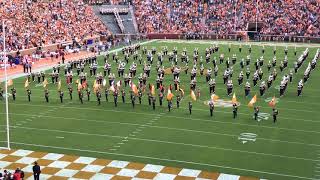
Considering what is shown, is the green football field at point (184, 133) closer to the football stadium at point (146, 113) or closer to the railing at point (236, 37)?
the football stadium at point (146, 113)

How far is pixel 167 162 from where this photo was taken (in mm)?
16797

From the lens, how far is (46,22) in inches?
1844

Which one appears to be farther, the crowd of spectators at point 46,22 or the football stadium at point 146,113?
the crowd of spectators at point 46,22

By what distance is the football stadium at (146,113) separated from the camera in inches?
651

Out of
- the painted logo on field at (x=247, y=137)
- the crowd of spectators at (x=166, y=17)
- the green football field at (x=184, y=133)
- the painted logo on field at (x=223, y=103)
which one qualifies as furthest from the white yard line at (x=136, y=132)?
the crowd of spectators at (x=166, y=17)

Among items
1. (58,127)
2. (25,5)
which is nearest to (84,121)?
(58,127)

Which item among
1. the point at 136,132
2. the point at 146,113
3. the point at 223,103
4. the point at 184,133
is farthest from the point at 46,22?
the point at 184,133

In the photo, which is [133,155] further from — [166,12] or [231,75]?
[166,12]

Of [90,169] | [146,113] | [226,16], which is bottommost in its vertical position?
[90,169]

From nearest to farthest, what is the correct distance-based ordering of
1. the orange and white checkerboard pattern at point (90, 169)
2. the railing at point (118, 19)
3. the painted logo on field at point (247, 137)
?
1. the orange and white checkerboard pattern at point (90, 169)
2. the painted logo on field at point (247, 137)
3. the railing at point (118, 19)

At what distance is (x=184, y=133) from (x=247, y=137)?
2.26 meters

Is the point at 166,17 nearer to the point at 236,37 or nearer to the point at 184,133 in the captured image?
the point at 236,37

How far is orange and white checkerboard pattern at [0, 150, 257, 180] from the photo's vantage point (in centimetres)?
1561

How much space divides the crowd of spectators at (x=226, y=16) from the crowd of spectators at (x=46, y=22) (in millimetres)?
6471
